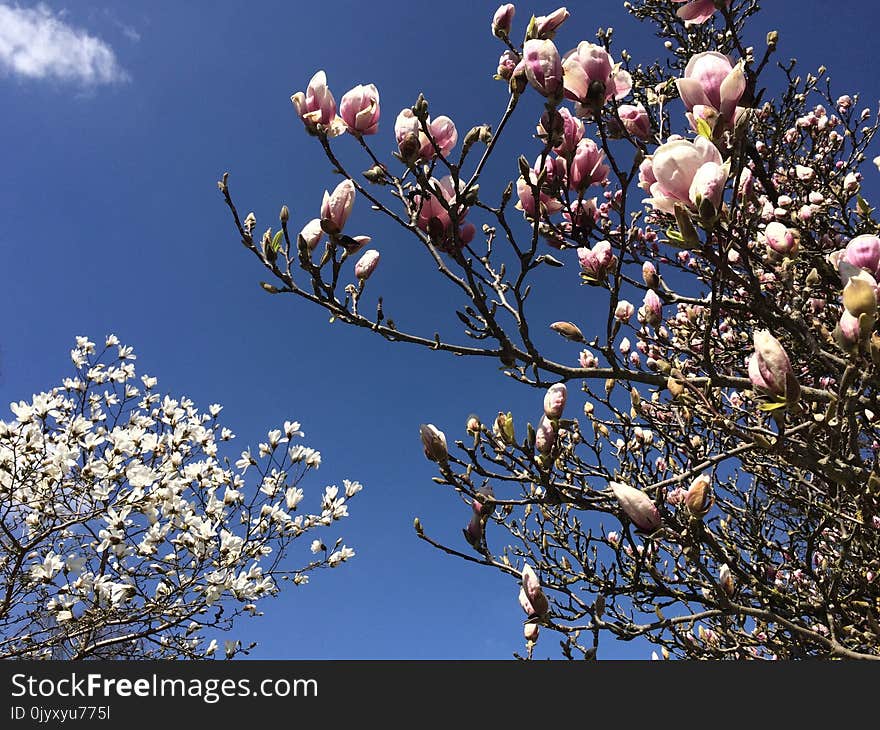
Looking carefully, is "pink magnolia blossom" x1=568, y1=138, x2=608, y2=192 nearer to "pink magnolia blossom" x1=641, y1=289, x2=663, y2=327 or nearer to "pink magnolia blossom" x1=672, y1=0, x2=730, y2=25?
"pink magnolia blossom" x1=672, y1=0, x2=730, y2=25

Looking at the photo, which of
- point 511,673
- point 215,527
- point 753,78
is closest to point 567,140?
point 753,78

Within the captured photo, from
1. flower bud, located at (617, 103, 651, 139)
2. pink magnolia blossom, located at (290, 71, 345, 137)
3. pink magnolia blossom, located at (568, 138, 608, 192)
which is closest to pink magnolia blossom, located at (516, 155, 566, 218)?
pink magnolia blossom, located at (568, 138, 608, 192)

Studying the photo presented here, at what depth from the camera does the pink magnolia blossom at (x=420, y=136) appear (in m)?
1.66

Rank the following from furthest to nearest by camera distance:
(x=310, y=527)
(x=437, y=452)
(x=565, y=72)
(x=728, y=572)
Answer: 1. (x=310, y=527)
2. (x=437, y=452)
3. (x=728, y=572)
4. (x=565, y=72)

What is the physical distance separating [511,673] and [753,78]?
6.88ft

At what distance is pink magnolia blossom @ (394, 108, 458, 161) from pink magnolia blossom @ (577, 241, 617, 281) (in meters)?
0.58

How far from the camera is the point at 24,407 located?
4051 mm

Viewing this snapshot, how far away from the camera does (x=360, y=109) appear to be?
179 centimetres

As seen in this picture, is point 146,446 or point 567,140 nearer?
point 567,140

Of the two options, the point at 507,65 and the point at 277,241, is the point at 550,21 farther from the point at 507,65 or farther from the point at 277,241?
the point at 277,241

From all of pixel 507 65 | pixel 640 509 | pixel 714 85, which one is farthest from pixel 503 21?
pixel 640 509

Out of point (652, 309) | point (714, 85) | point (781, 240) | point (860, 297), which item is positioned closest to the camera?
point (860, 297)

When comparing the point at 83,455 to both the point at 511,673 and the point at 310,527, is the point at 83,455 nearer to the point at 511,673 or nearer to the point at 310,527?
the point at 310,527

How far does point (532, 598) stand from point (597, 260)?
1.16 meters
